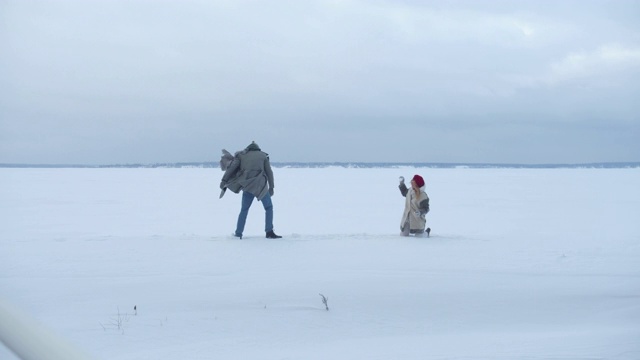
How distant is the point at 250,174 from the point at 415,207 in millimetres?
3053

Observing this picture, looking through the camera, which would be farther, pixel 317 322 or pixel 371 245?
pixel 371 245

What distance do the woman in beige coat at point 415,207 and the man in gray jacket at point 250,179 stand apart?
2457 millimetres

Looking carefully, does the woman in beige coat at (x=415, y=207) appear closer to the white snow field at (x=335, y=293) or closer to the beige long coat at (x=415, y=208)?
the beige long coat at (x=415, y=208)

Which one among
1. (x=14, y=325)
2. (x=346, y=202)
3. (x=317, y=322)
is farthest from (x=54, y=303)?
(x=346, y=202)

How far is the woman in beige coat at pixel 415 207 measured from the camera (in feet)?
41.7

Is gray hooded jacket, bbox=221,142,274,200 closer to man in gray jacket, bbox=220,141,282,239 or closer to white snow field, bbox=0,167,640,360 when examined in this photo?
man in gray jacket, bbox=220,141,282,239

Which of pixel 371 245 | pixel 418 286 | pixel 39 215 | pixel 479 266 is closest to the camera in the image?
pixel 418 286

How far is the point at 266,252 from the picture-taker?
11273 mm

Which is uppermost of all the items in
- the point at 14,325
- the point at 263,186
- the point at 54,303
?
the point at 263,186

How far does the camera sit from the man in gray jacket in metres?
12.7

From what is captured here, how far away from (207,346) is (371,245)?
240 inches

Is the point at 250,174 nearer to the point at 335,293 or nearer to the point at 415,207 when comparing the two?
the point at 415,207

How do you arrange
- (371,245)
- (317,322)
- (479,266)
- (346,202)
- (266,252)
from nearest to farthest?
1. (317,322)
2. (479,266)
3. (266,252)
4. (371,245)
5. (346,202)

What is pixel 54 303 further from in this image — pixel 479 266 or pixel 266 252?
pixel 479 266
